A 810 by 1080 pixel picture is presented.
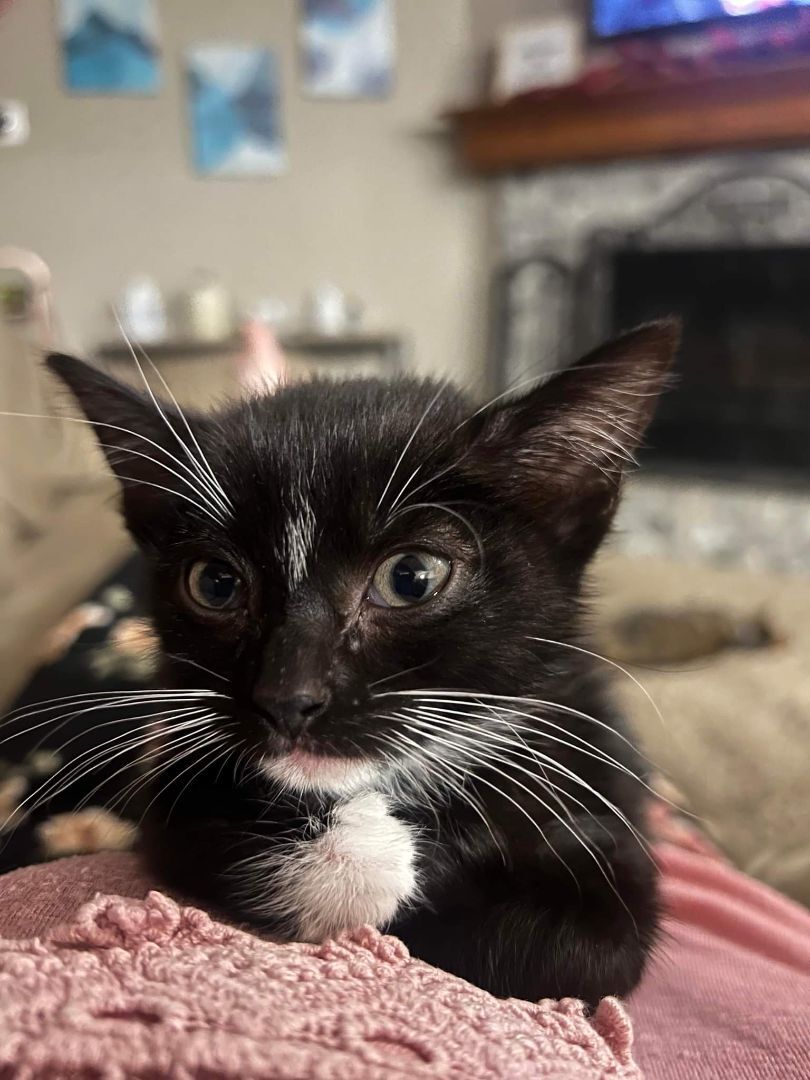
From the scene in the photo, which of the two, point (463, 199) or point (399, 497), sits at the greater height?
point (463, 199)

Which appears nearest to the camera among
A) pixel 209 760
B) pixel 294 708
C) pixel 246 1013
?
pixel 246 1013

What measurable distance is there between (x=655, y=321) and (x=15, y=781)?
0.73 m

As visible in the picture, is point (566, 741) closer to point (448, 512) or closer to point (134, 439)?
point (448, 512)

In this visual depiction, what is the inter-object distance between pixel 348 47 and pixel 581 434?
3.64 m

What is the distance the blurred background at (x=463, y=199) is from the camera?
10.3 feet

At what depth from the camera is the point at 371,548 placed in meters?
0.66

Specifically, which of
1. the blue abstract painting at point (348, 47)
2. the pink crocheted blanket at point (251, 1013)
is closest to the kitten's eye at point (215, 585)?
the pink crocheted blanket at point (251, 1013)

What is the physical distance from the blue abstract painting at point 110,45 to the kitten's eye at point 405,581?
144 inches

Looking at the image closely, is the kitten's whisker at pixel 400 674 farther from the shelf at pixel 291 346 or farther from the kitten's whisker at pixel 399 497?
the shelf at pixel 291 346

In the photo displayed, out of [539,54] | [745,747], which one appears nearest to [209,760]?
[745,747]

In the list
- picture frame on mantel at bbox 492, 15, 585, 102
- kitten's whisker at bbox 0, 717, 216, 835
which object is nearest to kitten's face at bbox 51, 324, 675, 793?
kitten's whisker at bbox 0, 717, 216, 835

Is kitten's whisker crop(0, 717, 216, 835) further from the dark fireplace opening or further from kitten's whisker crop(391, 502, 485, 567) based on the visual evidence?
the dark fireplace opening

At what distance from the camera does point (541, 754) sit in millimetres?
647

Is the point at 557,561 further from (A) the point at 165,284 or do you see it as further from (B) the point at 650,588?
(A) the point at 165,284
